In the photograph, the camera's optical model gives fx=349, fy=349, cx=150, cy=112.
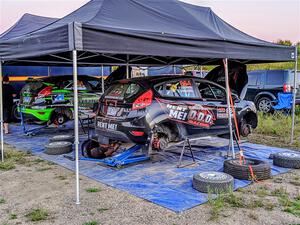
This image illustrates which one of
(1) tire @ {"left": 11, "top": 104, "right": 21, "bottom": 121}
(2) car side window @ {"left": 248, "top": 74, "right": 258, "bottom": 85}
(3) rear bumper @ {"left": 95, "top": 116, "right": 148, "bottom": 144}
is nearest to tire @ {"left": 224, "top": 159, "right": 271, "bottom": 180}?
(3) rear bumper @ {"left": 95, "top": 116, "right": 148, "bottom": 144}

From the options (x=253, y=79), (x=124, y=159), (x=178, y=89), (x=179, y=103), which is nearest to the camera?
(x=124, y=159)

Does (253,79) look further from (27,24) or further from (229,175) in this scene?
(229,175)

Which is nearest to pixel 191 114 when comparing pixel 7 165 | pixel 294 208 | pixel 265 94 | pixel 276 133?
pixel 294 208

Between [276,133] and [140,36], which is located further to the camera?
[276,133]

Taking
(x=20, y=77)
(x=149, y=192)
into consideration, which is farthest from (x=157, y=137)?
(x=20, y=77)

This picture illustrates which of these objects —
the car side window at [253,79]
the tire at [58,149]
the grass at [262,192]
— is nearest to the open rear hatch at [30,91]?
the tire at [58,149]

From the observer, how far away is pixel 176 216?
4.18m

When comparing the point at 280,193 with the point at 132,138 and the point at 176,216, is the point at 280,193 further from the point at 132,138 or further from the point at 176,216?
the point at 132,138

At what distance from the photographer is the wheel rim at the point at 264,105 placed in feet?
47.9

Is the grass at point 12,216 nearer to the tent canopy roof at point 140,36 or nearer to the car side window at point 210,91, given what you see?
the tent canopy roof at point 140,36

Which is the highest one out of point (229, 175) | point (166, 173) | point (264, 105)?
point (264, 105)

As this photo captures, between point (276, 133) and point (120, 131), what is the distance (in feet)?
18.4

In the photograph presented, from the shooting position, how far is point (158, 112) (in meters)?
6.26

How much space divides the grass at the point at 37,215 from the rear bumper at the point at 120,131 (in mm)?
2214
